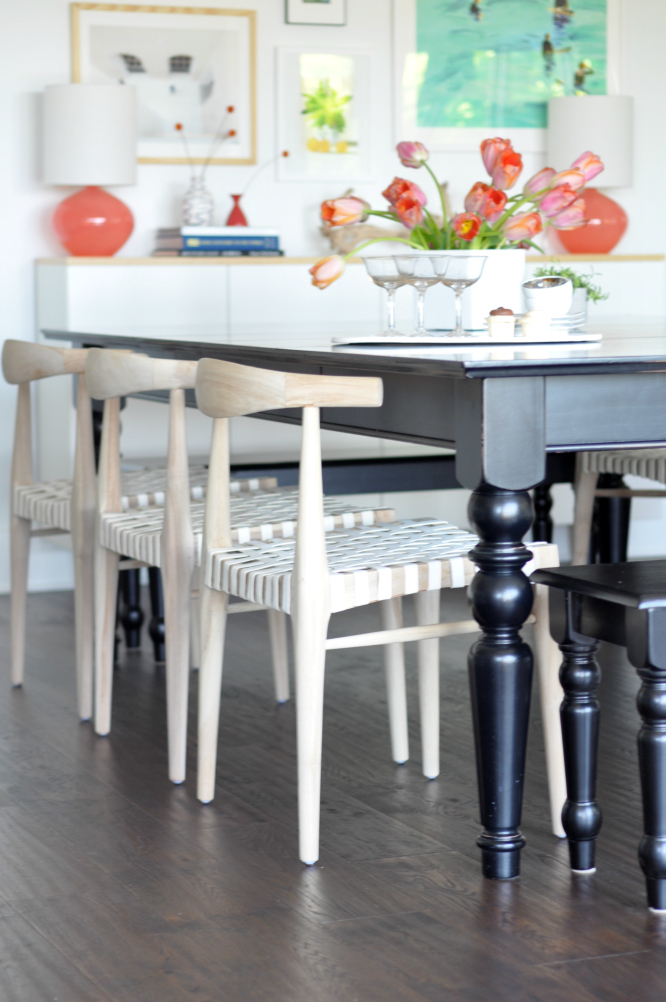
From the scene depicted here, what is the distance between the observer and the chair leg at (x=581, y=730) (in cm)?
200

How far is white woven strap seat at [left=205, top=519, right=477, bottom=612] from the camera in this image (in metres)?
2.12

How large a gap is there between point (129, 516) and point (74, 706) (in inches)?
23.2


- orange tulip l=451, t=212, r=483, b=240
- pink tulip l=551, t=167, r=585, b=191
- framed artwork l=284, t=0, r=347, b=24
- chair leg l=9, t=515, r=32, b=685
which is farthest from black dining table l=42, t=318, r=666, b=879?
framed artwork l=284, t=0, r=347, b=24

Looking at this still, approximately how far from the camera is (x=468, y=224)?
262 centimetres

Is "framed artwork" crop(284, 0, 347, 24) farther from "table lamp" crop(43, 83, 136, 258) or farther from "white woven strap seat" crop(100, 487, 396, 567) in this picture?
"white woven strap seat" crop(100, 487, 396, 567)

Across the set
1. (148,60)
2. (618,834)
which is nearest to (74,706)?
(618,834)

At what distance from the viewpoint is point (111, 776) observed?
2.63 meters

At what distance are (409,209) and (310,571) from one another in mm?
915

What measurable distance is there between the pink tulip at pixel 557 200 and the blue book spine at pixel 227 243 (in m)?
2.13

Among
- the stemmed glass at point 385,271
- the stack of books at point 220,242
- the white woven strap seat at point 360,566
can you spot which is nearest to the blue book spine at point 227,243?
the stack of books at point 220,242

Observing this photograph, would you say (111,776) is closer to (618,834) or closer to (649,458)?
(618,834)

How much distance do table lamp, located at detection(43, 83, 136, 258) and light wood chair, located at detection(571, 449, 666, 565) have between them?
1814mm

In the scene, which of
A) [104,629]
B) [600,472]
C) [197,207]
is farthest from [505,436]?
[197,207]

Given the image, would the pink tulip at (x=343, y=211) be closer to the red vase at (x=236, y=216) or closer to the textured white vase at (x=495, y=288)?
the textured white vase at (x=495, y=288)
